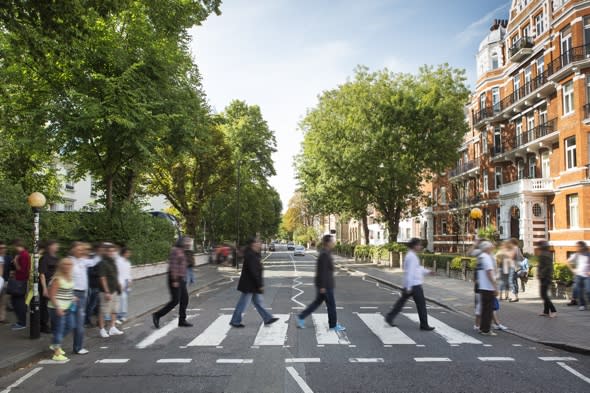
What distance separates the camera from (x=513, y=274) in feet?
50.8

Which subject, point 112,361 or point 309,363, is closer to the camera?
point 309,363

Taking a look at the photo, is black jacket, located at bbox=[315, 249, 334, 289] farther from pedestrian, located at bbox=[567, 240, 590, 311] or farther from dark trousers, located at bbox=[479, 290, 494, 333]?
pedestrian, located at bbox=[567, 240, 590, 311]

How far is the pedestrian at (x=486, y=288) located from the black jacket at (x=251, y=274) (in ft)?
14.6

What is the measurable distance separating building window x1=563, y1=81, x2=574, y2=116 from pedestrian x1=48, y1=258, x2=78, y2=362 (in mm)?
29702

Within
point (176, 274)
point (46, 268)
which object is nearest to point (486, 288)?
point (176, 274)

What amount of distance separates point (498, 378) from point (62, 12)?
897 centimetres

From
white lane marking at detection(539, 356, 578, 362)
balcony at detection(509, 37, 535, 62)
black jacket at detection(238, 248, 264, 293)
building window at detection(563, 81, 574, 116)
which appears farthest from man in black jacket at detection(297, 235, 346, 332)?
balcony at detection(509, 37, 535, 62)

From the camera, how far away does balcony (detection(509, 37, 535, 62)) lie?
34.0 m

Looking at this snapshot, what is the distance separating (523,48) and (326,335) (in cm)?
3148

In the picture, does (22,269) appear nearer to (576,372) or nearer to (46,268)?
(46,268)

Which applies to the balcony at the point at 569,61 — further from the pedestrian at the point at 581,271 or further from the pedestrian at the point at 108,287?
the pedestrian at the point at 108,287

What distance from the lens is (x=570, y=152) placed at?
96.7 ft

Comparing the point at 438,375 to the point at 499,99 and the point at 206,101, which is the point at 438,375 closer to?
the point at 206,101

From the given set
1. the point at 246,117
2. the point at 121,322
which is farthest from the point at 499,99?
the point at 121,322
